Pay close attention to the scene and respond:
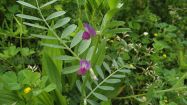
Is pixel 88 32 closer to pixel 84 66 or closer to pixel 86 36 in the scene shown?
pixel 86 36

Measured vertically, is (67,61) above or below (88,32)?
below

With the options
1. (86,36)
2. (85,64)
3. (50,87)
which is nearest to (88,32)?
(86,36)

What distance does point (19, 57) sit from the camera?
6.23 ft

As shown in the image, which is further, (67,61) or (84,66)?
(67,61)

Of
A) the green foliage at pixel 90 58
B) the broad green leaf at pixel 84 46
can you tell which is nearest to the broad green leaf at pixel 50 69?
the green foliage at pixel 90 58

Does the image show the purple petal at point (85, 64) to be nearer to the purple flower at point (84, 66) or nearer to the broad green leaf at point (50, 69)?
the purple flower at point (84, 66)

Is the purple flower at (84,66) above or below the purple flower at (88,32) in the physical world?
below

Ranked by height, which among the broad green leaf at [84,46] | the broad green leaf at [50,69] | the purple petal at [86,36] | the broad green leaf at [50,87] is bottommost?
the broad green leaf at [50,87]

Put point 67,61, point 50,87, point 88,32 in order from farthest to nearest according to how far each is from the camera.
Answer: point 67,61, point 50,87, point 88,32

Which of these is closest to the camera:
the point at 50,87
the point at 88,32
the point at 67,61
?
the point at 88,32

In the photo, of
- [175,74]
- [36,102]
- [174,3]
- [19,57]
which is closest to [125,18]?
[174,3]

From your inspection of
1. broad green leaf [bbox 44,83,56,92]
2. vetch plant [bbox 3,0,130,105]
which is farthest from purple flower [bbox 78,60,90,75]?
broad green leaf [bbox 44,83,56,92]

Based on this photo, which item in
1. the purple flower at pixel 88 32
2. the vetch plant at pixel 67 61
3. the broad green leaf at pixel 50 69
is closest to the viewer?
the purple flower at pixel 88 32

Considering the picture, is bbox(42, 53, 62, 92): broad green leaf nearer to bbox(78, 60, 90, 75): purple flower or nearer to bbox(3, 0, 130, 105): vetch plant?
bbox(3, 0, 130, 105): vetch plant
